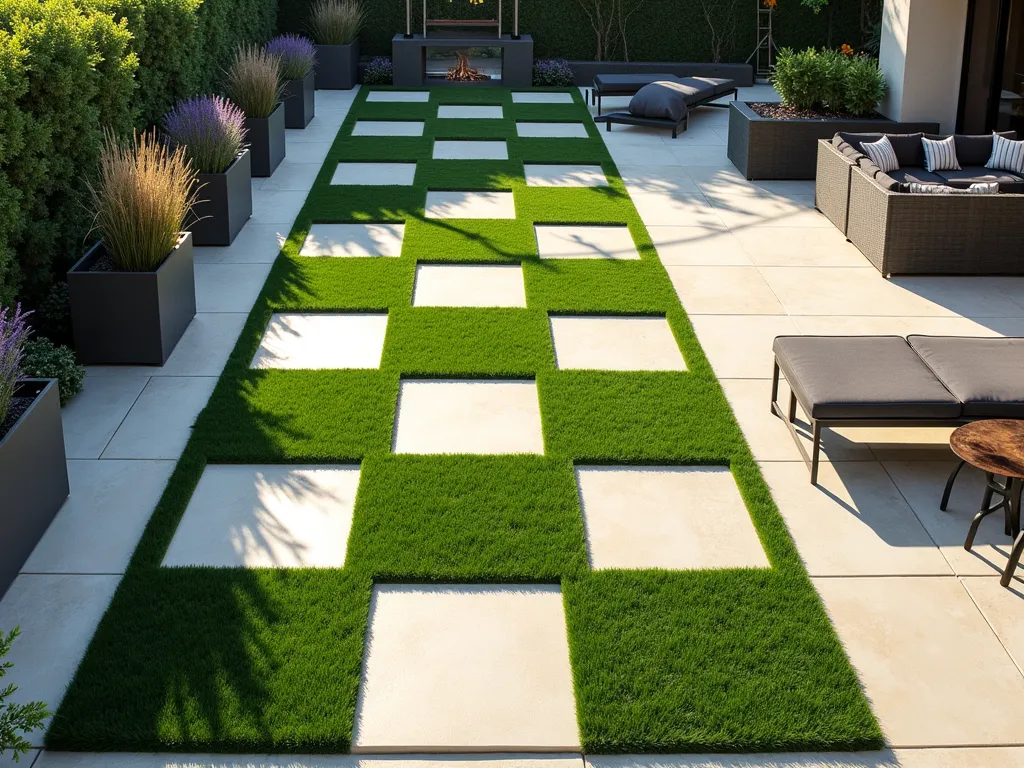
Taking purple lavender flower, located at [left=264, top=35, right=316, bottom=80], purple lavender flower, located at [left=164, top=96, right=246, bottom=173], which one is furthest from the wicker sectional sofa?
purple lavender flower, located at [left=264, top=35, right=316, bottom=80]

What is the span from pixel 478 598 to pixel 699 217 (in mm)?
6397

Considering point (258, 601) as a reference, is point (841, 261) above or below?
above

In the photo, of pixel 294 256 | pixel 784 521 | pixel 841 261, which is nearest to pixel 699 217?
pixel 841 261

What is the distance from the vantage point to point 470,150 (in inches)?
508

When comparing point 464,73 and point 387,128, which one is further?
point 464,73

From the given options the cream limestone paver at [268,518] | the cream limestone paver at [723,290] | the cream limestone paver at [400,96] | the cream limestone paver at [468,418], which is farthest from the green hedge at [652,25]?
the cream limestone paver at [268,518]

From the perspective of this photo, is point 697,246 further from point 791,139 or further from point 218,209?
point 218,209

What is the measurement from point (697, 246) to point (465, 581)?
5.37 m

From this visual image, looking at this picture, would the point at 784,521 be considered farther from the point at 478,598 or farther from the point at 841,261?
the point at 841,261

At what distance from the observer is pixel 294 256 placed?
9.14m

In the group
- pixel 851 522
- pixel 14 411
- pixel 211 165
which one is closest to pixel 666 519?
pixel 851 522

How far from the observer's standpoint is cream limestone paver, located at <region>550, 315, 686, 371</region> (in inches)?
284

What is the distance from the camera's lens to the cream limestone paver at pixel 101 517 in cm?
504

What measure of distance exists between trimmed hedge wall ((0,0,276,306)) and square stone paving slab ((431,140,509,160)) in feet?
13.0
